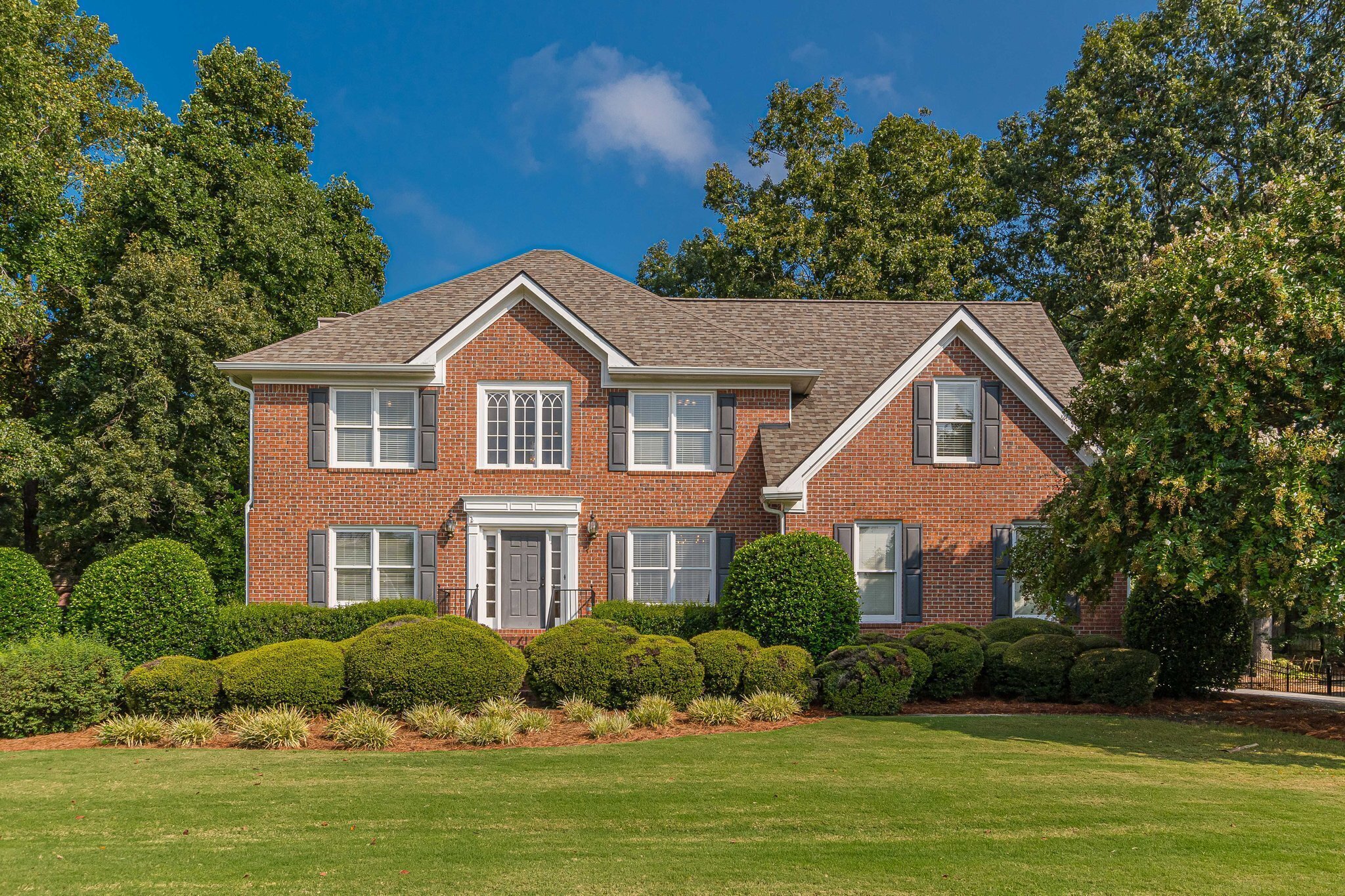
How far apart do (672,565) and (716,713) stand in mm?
6219

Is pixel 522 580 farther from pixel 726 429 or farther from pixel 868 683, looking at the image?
pixel 868 683

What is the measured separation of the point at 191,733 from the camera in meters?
11.0

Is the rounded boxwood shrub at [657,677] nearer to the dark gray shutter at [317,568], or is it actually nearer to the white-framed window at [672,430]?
the white-framed window at [672,430]

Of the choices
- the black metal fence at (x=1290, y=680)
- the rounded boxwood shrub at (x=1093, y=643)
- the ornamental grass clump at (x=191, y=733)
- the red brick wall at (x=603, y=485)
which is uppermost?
the red brick wall at (x=603, y=485)

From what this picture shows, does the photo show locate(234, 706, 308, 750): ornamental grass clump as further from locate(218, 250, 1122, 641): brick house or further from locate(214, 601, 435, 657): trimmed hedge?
locate(218, 250, 1122, 641): brick house

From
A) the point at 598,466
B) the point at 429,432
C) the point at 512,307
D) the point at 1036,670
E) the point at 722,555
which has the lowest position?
the point at 1036,670

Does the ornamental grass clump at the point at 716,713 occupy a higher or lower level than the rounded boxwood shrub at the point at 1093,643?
lower

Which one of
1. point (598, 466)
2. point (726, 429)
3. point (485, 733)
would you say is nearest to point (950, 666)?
point (726, 429)

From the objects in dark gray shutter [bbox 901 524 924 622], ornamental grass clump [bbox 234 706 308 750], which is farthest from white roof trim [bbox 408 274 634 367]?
ornamental grass clump [bbox 234 706 308 750]

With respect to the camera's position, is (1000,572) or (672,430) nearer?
(1000,572)

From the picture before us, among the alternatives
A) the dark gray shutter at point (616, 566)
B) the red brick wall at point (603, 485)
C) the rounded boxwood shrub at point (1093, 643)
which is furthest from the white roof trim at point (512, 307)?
the rounded boxwood shrub at point (1093, 643)

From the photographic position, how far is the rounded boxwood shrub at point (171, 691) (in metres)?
11.7

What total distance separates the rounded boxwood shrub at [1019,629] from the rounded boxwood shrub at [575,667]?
22.8ft

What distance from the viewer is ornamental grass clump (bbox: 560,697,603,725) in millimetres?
11734
